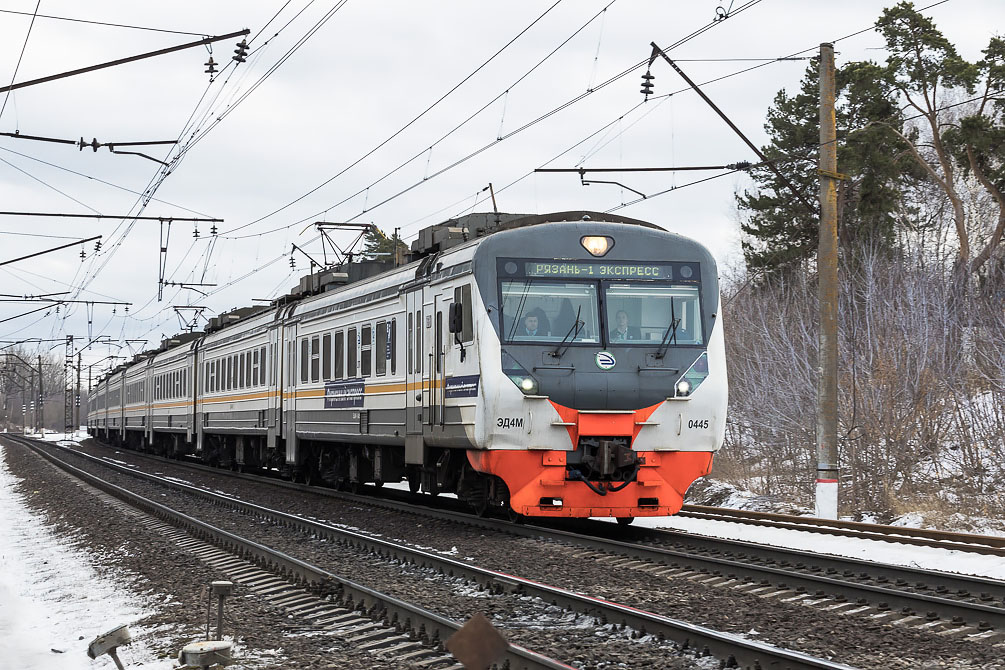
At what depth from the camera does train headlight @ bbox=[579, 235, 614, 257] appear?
42.8 feet

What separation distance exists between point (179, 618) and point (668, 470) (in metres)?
6.04

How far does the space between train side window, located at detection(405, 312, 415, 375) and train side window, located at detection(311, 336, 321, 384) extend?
4754mm

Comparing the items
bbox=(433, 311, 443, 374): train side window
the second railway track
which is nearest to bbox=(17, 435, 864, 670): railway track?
the second railway track

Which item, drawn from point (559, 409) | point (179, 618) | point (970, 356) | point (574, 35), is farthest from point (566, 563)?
point (970, 356)

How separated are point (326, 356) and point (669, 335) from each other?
807 centimetres

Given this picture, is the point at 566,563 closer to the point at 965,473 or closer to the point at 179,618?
the point at 179,618

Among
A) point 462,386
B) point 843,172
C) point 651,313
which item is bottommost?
point 462,386

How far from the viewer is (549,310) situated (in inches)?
504

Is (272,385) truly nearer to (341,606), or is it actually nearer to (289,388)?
(289,388)

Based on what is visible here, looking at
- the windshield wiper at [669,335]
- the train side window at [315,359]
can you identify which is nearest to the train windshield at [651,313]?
the windshield wiper at [669,335]

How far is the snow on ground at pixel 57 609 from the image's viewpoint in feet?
25.8

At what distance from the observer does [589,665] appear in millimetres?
6809

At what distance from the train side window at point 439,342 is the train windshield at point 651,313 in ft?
7.48

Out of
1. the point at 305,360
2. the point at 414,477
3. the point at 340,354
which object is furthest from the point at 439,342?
the point at 305,360
